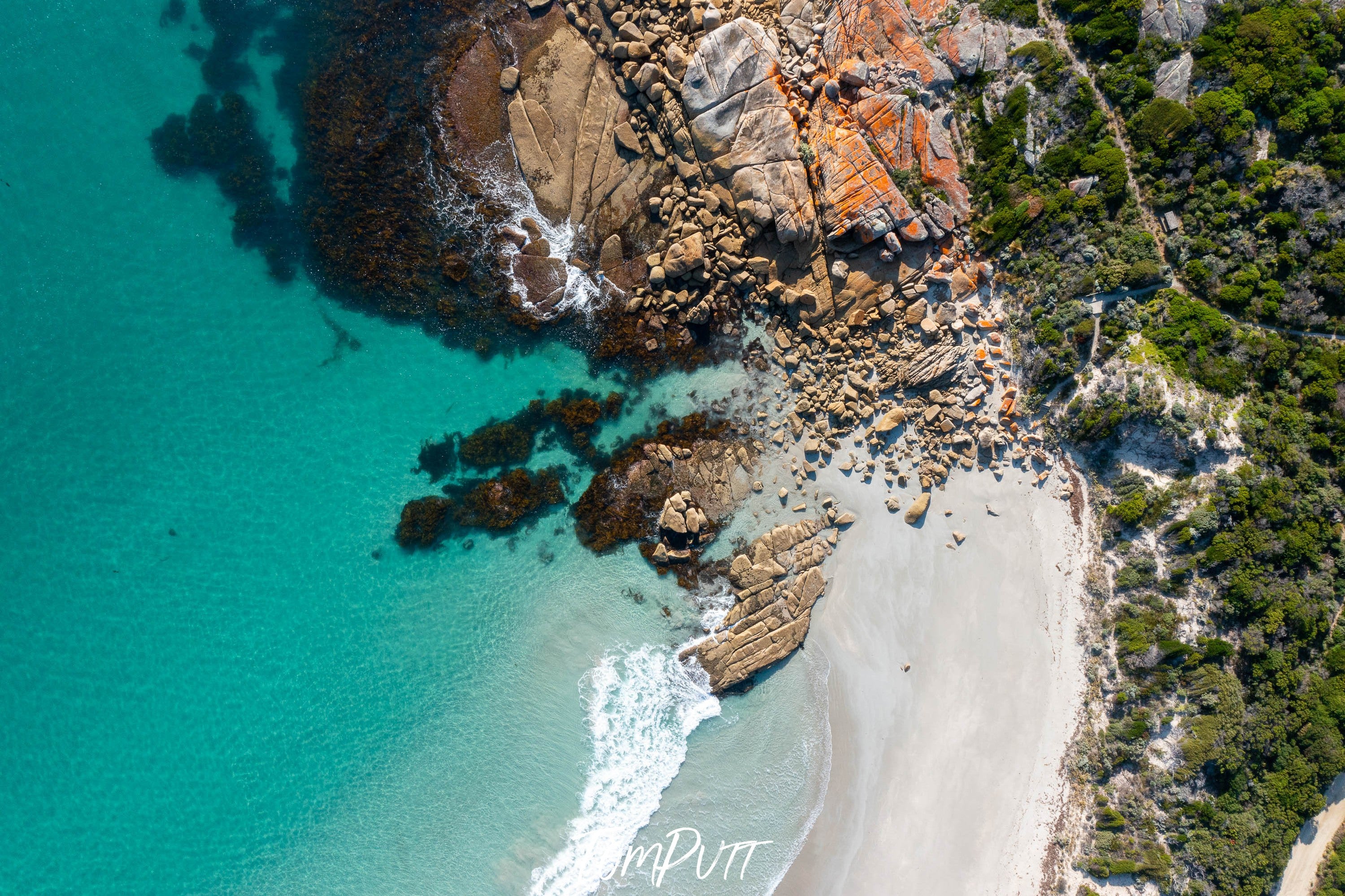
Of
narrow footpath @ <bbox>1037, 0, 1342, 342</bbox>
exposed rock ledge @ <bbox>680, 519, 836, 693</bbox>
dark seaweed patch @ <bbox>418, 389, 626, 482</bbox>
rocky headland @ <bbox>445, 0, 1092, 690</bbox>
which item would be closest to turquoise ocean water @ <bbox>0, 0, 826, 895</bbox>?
dark seaweed patch @ <bbox>418, 389, 626, 482</bbox>

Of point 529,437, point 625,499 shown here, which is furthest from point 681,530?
point 529,437

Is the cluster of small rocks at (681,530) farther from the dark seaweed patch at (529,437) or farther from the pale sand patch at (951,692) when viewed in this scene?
the pale sand patch at (951,692)

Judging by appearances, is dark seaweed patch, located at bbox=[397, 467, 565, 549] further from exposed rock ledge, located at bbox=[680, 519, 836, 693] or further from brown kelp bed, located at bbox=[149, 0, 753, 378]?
exposed rock ledge, located at bbox=[680, 519, 836, 693]

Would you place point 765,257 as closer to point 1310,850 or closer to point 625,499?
point 625,499

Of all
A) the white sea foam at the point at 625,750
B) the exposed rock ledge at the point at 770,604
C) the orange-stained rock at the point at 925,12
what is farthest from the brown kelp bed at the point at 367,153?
the orange-stained rock at the point at 925,12

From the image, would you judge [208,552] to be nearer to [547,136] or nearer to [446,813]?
[446,813]
